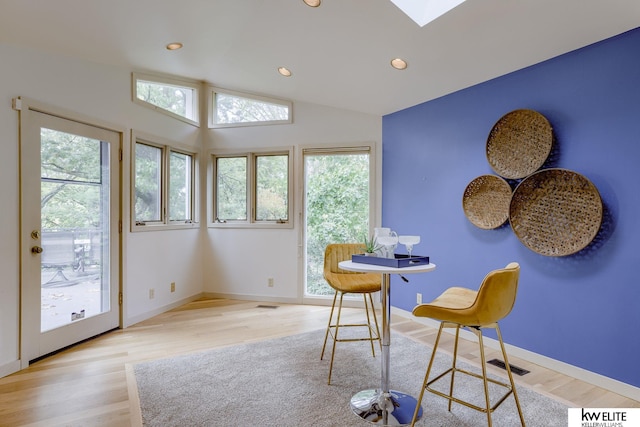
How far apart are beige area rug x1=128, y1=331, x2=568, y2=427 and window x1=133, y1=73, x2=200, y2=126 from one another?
2.70 metres

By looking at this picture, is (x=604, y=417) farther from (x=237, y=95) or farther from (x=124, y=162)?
(x=237, y=95)

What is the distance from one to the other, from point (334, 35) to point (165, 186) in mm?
2579

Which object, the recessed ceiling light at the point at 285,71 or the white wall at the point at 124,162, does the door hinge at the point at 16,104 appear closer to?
the white wall at the point at 124,162

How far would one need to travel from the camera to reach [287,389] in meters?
2.39

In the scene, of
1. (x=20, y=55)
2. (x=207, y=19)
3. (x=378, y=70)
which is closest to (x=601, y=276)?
(x=378, y=70)

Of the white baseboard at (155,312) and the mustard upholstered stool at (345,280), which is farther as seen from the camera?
the white baseboard at (155,312)

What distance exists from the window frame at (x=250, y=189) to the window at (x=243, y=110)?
1.19 feet

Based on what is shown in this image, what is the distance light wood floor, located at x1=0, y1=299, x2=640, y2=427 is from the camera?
7.08 ft

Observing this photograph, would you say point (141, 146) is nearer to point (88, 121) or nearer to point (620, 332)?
point (88, 121)

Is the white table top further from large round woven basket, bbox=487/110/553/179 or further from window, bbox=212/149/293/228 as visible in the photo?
window, bbox=212/149/293/228

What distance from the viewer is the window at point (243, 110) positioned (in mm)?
4715

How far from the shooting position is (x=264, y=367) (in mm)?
2732

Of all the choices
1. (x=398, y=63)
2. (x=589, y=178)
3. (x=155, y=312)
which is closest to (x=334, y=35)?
(x=398, y=63)

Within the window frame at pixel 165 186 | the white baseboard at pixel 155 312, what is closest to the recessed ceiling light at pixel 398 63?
the window frame at pixel 165 186
